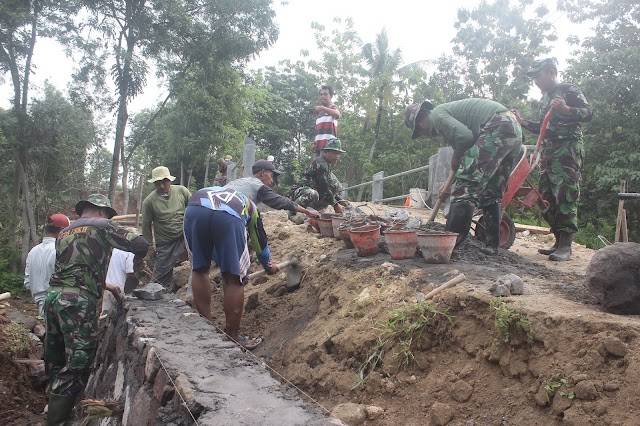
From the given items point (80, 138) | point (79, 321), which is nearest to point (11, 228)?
point (80, 138)

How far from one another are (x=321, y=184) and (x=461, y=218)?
2.60 meters

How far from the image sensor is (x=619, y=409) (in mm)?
1898

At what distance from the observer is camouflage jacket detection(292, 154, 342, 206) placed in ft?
20.7

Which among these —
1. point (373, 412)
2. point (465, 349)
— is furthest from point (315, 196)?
point (373, 412)

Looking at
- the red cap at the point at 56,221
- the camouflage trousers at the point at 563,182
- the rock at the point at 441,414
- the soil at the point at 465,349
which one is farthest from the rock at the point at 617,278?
the red cap at the point at 56,221

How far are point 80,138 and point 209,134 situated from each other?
3904 mm

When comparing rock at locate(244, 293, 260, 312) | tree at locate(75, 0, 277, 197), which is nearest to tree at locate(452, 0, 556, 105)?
tree at locate(75, 0, 277, 197)

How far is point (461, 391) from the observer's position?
2383 mm

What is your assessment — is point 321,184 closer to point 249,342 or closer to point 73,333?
point 249,342

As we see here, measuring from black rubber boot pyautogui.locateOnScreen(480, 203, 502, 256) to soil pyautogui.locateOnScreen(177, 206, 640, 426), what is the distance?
0.35m

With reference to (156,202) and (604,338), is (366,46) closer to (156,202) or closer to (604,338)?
(156,202)

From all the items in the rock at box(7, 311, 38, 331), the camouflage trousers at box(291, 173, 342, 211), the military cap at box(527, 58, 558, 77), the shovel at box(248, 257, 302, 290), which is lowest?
the rock at box(7, 311, 38, 331)

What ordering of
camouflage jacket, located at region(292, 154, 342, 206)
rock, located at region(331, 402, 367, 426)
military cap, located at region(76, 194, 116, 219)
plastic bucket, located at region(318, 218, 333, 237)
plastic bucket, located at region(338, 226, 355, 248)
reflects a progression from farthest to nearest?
camouflage jacket, located at region(292, 154, 342, 206)
plastic bucket, located at region(318, 218, 333, 237)
plastic bucket, located at region(338, 226, 355, 248)
military cap, located at region(76, 194, 116, 219)
rock, located at region(331, 402, 367, 426)

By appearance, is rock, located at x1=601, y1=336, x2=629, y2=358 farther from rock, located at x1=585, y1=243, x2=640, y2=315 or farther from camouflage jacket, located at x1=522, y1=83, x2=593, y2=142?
camouflage jacket, located at x1=522, y1=83, x2=593, y2=142
